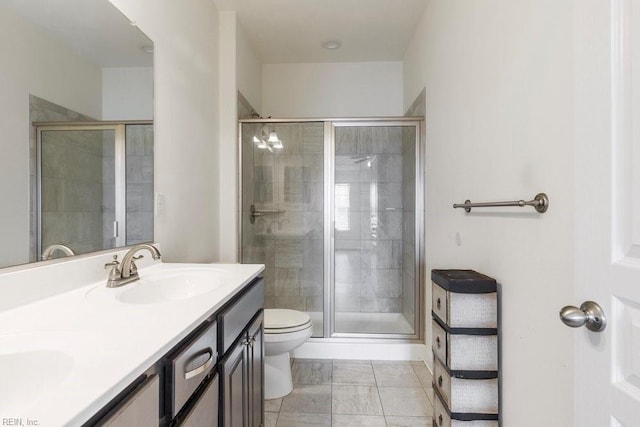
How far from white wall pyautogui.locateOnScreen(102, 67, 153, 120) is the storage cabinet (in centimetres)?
147

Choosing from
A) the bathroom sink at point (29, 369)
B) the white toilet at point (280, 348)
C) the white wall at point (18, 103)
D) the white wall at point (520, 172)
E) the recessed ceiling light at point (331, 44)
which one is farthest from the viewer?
the recessed ceiling light at point (331, 44)

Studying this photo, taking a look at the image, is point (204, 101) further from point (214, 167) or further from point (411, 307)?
point (411, 307)

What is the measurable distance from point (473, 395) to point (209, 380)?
1.01 meters

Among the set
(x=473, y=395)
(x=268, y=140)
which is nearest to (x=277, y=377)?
(x=473, y=395)

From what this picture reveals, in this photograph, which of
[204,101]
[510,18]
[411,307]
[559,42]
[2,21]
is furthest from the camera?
[411,307]

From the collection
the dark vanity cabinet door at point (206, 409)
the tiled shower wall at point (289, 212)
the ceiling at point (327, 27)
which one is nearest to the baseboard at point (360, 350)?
the tiled shower wall at point (289, 212)

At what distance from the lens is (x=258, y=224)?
2789 millimetres

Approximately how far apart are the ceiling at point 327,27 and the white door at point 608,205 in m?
1.99

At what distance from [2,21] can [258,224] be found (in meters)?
2.06

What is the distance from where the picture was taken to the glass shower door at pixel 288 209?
8.79ft

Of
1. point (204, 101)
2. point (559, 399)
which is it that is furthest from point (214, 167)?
point (559, 399)

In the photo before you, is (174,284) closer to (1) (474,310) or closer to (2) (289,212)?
(1) (474,310)

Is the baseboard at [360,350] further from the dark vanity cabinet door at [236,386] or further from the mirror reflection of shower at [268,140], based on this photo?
the mirror reflection of shower at [268,140]

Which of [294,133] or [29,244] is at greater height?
[294,133]
